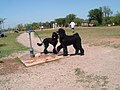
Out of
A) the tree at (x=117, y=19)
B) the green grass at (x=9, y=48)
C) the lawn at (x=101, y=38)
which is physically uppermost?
the tree at (x=117, y=19)

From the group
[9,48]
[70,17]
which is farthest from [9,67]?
[70,17]

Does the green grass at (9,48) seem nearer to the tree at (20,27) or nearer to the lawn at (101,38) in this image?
the lawn at (101,38)

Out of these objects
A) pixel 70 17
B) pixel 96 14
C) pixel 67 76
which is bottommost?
pixel 67 76

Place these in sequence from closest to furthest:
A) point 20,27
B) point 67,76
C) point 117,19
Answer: point 67,76, point 20,27, point 117,19

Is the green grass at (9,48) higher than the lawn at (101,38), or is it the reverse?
the lawn at (101,38)

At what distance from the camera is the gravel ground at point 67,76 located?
616 cm

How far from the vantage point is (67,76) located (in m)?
7.13

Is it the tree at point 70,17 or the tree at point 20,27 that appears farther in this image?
the tree at point 70,17

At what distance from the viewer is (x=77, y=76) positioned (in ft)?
23.1

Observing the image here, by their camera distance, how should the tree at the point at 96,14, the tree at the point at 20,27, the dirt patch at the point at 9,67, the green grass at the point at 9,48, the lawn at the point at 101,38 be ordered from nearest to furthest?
the dirt patch at the point at 9,67 → the green grass at the point at 9,48 → the lawn at the point at 101,38 → the tree at the point at 20,27 → the tree at the point at 96,14

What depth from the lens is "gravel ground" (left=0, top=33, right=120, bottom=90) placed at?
20.2ft

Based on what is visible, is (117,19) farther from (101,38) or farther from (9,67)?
(9,67)

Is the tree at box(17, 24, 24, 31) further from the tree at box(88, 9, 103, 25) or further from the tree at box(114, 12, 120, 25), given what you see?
the tree at box(88, 9, 103, 25)

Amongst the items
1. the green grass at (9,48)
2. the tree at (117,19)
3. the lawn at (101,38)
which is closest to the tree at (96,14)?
the tree at (117,19)
